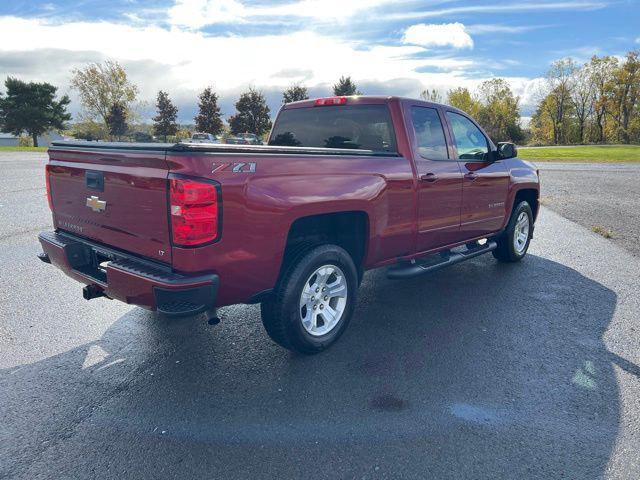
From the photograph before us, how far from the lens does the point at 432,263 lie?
4.71 metres

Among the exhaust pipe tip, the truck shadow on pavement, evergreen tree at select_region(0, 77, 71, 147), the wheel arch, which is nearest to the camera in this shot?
the truck shadow on pavement

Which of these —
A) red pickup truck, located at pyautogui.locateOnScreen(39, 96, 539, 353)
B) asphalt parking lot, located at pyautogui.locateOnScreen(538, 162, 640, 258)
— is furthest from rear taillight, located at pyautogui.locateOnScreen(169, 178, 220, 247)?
asphalt parking lot, located at pyautogui.locateOnScreen(538, 162, 640, 258)

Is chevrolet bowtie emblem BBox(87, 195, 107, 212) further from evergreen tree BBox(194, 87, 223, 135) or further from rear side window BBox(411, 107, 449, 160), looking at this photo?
evergreen tree BBox(194, 87, 223, 135)

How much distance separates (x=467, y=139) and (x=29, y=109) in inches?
2647

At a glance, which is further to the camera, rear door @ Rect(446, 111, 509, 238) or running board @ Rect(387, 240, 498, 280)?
rear door @ Rect(446, 111, 509, 238)

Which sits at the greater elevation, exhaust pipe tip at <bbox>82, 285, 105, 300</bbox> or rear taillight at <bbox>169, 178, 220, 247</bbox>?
rear taillight at <bbox>169, 178, 220, 247</bbox>

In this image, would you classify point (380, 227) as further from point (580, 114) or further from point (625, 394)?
point (580, 114)

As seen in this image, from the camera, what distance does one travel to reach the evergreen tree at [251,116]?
57.5 m

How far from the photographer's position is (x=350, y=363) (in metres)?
3.55

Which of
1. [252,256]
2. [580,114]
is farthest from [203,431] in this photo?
[580,114]

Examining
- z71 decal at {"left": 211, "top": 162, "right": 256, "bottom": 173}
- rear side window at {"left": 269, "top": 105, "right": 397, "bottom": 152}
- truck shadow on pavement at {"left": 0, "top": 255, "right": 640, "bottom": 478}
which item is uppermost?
rear side window at {"left": 269, "top": 105, "right": 397, "bottom": 152}

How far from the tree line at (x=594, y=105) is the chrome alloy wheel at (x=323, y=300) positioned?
74.5 metres

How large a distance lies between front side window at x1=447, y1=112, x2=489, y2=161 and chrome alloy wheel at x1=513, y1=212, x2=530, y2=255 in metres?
1.39

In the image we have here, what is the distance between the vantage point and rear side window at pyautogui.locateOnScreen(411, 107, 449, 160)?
4.49 metres
